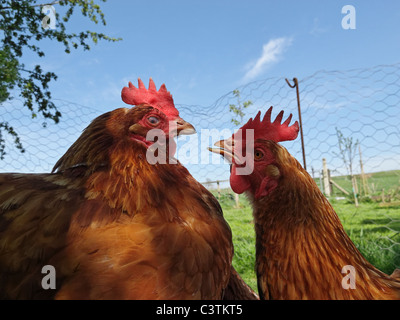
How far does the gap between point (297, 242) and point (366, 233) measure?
2410mm

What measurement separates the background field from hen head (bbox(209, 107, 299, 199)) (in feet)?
0.53

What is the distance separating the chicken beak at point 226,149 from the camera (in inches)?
45.2

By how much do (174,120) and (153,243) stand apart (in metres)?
0.54

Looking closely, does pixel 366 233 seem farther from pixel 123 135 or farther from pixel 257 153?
pixel 123 135

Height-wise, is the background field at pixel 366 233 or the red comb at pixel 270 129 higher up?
the red comb at pixel 270 129

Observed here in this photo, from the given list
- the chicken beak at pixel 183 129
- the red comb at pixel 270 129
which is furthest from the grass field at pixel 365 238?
the chicken beak at pixel 183 129

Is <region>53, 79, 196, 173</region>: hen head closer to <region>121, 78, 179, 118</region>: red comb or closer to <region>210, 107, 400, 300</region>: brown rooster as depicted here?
<region>121, 78, 179, 118</region>: red comb

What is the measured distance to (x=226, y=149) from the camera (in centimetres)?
116

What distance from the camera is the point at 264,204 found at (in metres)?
1.01

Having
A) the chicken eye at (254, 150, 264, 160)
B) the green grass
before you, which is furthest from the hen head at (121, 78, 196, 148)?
the green grass

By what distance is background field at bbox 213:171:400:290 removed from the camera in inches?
86.0

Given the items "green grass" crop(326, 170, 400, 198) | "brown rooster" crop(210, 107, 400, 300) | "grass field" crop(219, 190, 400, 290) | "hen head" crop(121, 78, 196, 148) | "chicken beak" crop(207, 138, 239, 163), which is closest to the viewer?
"brown rooster" crop(210, 107, 400, 300)

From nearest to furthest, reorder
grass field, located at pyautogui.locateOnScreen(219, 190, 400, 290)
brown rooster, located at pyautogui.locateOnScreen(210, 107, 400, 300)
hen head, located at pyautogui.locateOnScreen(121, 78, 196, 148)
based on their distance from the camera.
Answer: brown rooster, located at pyautogui.locateOnScreen(210, 107, 400, 300) → hen head, located at pyautogui.locateOnScreen(121, 78, 196, 148) → grass field, located at pyautogui.locateOnScreen(219, 190, 400, 290)

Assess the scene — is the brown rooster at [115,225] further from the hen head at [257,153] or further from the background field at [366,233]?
the background field at [366,233]
